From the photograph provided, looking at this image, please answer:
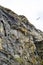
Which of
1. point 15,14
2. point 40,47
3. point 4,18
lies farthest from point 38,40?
point 4,18

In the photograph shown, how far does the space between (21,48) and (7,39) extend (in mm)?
3391

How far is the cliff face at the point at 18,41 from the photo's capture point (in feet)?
136

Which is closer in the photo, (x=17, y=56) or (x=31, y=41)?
(x=17, y=56)

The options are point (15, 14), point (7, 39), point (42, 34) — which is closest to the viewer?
point (7, 39)

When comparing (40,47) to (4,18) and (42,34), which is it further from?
(4,18)

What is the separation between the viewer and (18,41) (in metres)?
45.4

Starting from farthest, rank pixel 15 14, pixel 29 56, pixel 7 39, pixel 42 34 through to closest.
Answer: pixel 42 34, pixel 15 14, pixel 29 56, pixel 7 39

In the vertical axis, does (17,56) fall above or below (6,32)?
below

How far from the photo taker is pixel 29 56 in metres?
46.7

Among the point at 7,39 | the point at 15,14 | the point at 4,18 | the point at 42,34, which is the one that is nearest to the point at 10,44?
the point at 7,39

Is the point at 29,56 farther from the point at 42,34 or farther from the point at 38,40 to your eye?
the point at 42,34

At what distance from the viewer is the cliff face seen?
41438mm

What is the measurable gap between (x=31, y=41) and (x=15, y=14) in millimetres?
4872

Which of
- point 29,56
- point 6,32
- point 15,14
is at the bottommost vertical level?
point 29,56
